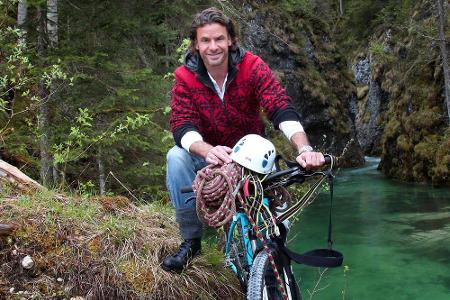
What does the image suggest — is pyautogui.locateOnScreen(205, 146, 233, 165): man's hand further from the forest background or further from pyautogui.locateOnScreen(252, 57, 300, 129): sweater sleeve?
the forest background

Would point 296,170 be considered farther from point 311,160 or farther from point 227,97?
point 227,97

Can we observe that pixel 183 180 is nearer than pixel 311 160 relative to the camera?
No

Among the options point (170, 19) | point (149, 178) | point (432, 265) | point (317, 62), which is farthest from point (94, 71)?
point (317, 62)

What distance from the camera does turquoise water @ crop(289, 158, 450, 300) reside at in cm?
673

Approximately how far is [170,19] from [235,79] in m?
5.80

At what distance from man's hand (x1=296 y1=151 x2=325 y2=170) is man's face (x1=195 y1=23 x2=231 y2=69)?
2.99 feet

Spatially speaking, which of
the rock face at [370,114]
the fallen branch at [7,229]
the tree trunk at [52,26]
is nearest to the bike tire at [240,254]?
the fallen branch at [7,229]

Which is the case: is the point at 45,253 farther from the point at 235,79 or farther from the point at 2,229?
the point at 235,79

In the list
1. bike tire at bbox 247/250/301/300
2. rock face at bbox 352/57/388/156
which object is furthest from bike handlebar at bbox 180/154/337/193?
rock face at bbox 352/57/388/156

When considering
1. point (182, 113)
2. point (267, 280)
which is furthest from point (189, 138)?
point (267, 280)

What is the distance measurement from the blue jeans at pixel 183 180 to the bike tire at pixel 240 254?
0.88ft

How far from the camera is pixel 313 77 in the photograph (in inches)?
888

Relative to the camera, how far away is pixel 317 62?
2372 centimetres

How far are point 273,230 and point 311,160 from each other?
412mm
